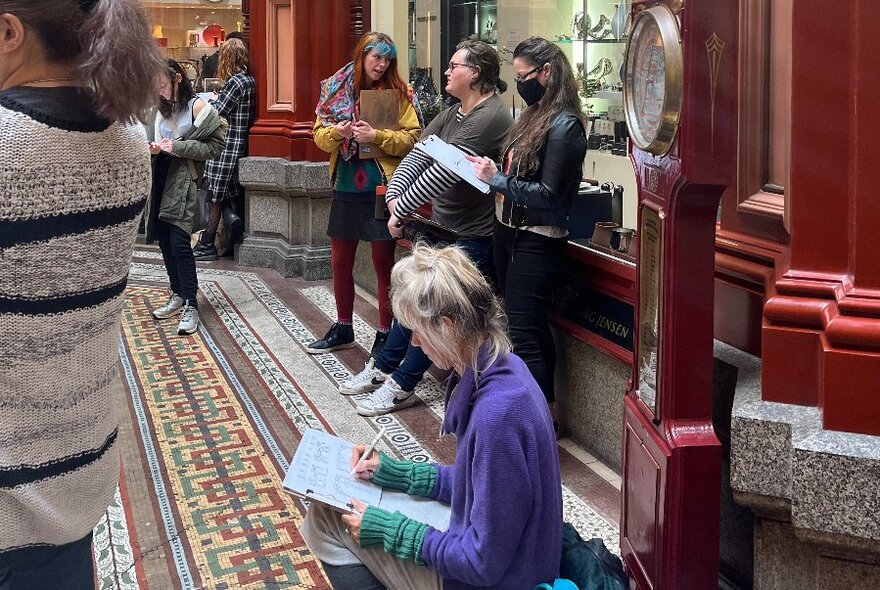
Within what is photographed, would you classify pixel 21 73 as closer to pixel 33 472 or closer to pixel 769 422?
pixel 33 472

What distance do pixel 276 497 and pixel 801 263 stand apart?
224 cm

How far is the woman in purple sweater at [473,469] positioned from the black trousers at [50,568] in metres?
0.71

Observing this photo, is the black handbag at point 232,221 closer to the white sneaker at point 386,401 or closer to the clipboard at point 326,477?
the white sneaker at point 386,401

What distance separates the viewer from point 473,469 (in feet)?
6.84

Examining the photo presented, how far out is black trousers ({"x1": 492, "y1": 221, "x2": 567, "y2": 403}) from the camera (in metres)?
3.94

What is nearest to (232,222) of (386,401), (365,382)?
(365,382)

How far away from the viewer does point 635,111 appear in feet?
8.33

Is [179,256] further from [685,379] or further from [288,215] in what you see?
[685,379]

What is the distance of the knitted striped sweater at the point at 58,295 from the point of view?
1436 millimetres

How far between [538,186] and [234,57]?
5.04m

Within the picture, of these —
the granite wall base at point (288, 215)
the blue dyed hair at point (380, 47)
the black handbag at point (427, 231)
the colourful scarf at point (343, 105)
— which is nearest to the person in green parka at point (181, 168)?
the colourful scarf at point (343, 105)

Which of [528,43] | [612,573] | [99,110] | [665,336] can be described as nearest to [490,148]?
[528,43]

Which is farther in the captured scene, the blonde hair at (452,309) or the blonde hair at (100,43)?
the blonde hair at (452,309)

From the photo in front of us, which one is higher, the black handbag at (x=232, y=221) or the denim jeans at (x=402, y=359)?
the black handbag at (x=232, y=221)
